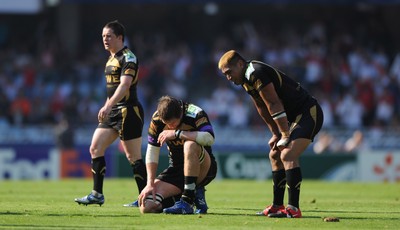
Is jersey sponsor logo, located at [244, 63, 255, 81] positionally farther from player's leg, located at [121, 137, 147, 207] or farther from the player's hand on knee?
player's leg, located at [121, 137, 147, 207]

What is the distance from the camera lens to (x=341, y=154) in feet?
90.1

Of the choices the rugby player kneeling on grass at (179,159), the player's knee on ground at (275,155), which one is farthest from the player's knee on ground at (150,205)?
the player's knee on ground at (275,155)

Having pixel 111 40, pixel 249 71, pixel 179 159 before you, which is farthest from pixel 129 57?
pixel 249 71

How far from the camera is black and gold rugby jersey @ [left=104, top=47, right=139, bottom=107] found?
13292 millimetres

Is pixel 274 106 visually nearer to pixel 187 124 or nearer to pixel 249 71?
pixel 249 71

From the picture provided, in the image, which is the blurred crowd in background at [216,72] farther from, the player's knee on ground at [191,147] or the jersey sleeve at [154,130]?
the player's knee on ground at [191,147]

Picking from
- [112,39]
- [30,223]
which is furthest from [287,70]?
[30,223]

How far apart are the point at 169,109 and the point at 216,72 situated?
21.0 meters

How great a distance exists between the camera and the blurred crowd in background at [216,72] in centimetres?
3073

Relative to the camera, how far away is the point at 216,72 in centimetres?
3234

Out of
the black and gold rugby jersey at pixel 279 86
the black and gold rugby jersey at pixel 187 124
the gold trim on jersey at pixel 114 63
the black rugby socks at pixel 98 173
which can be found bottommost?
the black rugby socks at pixel 98 173

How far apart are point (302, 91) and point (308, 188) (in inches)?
372

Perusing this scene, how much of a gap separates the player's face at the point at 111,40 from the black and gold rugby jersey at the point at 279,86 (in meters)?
2.42

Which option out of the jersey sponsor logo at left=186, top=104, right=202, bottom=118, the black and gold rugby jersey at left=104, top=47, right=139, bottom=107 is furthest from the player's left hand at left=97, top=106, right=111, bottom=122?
the jersey sponsor logo at left=186, top=104, right=202, bottom=118
